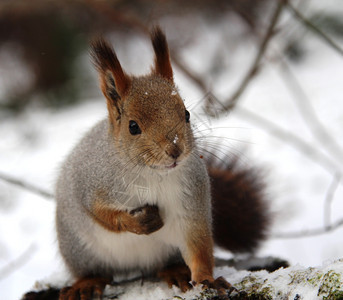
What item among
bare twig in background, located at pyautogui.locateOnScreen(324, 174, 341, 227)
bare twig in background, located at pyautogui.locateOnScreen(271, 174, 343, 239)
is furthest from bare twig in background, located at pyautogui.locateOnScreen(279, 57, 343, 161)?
bare twig in background, located at pyautogui.locateOnScreen(271, 174, 343, 239)

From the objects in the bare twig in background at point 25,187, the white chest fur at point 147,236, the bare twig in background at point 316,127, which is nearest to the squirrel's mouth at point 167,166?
the white chest fur at point 147,236

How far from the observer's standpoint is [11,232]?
10.9 feet

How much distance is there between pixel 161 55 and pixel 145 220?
1.60 ft

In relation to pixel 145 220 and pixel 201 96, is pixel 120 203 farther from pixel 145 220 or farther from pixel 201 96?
pixel 201 96

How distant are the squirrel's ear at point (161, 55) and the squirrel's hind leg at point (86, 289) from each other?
28.5 inches

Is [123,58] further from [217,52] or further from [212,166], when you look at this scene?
[212,166]

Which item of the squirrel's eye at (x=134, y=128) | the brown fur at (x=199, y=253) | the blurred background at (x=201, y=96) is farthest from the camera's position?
the blurred background at (x=201, y=96)

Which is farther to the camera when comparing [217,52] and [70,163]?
[217,52]

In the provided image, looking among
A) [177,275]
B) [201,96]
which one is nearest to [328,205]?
[201,96]

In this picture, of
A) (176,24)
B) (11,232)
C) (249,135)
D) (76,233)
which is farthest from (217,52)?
(76,233)

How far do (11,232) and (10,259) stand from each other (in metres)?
0.45

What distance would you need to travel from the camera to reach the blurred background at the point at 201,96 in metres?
2.71

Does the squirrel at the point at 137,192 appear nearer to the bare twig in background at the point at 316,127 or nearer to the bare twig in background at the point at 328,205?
the bare twig in background at the point at 328,205

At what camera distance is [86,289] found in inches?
61.0
